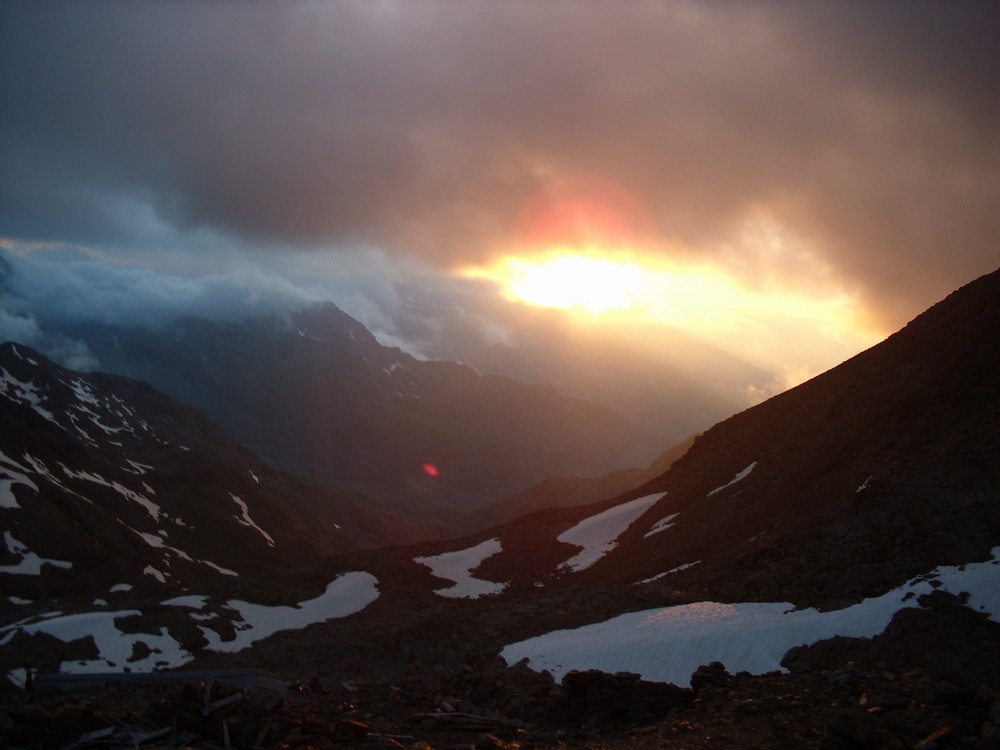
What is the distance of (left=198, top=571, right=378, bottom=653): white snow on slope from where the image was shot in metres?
53.5

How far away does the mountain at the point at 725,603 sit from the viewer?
65.8ft

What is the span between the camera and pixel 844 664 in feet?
71.8

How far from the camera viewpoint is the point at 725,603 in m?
30.4

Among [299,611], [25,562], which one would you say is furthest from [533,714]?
[25,562]

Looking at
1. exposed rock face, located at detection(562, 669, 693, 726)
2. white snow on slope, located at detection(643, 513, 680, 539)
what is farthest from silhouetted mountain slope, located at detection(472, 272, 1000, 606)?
exposed rock face, located at detection(562, 669, 693, 726)

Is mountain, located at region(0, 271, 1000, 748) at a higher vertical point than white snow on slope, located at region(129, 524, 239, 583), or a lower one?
lower

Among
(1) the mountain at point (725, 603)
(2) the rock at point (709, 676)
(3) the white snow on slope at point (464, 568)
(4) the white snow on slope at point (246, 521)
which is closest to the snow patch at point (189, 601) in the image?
(1) the mountain at point (725, 603)

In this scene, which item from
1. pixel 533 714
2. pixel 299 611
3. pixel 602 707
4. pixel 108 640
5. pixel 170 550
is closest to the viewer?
pixel 602 707

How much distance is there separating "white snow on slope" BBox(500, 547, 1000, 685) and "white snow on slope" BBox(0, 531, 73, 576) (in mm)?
83829

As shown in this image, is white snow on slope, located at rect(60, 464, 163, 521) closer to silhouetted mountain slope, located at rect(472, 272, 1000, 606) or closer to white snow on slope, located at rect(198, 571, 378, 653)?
white snow on slope, located at rect(198, 571, 378, 653)

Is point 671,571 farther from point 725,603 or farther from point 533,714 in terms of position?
point 533,714

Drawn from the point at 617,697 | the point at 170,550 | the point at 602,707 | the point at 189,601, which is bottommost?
the point at 602,707

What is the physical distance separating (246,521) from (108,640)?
357 feet

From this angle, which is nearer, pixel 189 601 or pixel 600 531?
pixel 189 601
